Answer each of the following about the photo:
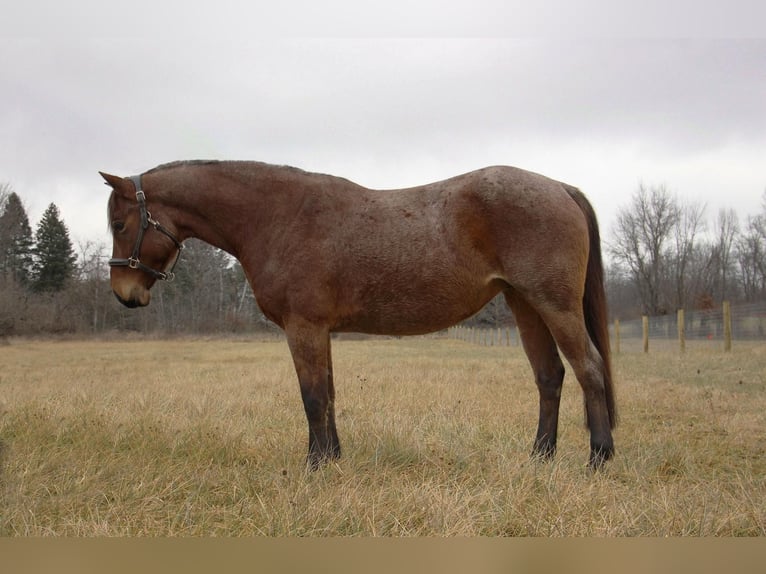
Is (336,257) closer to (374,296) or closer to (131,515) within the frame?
(374,296)

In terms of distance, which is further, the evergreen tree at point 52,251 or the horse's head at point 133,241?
the evergreen tree at point 52,251

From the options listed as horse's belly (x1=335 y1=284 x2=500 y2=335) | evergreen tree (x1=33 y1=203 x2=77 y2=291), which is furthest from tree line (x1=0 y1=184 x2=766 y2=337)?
horse's belly (x1=335 y1=284 x2=500 y2=335)

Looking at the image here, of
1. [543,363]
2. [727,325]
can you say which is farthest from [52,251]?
[727,325]

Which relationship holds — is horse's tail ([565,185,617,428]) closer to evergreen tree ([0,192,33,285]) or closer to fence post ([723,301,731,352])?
evergreen tree ([0,192,33,285])

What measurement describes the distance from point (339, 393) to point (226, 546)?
5.90m

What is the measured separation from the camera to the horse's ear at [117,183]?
366 cm

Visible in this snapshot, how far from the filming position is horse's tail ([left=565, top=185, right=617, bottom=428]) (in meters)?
3.97

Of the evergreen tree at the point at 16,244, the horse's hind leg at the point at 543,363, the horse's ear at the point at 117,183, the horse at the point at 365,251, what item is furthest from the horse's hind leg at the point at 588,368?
the evergreen tree at the point at 16,244

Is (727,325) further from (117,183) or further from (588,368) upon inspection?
(117,183)

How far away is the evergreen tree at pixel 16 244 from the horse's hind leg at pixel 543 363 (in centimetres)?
424

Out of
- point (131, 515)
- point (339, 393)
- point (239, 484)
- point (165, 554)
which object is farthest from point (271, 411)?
point (165, 554)

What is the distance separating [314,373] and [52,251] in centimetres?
309

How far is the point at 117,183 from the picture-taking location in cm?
370

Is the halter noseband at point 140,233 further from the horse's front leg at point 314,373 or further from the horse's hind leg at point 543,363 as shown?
the horse's hind leg at point 543,363
